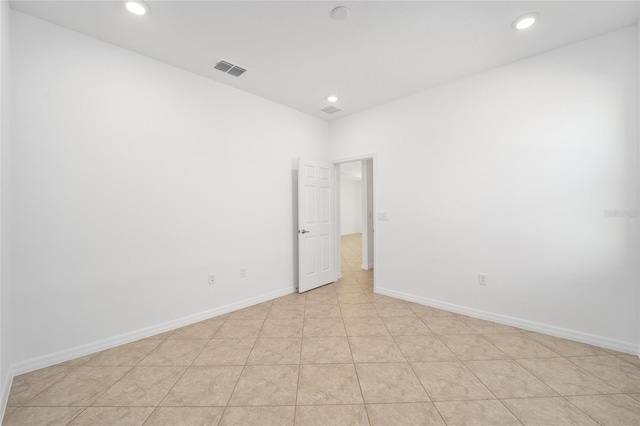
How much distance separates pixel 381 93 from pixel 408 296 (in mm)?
2852

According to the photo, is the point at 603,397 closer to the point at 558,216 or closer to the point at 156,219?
the point at 558,216

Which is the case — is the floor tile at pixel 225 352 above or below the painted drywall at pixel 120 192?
below

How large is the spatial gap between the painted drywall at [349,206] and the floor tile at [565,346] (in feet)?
29.8

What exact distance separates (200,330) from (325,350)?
4.59 feet

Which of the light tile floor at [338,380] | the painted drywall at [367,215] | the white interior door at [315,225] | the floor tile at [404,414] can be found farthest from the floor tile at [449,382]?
the painted drywall at [367,215]

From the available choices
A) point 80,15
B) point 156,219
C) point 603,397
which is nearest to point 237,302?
point 156,219

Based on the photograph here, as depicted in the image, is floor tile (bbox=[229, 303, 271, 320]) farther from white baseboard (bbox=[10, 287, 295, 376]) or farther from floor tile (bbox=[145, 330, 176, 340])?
floor tile (bbox=[145, 330, 176, 340])

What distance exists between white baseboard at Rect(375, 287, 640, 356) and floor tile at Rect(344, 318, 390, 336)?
0.87 meters

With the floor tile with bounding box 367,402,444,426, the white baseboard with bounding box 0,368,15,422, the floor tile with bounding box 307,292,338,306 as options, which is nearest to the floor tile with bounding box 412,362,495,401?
the floor tile with bounding box 367,402,444,426

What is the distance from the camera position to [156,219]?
2588mm

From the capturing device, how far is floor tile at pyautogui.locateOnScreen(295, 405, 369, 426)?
1.47 meters

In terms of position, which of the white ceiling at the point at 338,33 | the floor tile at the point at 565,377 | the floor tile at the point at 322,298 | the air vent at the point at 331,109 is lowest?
the floor tile at the point at 565,377

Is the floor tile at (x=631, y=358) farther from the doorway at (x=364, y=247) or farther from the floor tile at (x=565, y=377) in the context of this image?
the doorway at (x=364, y=247)

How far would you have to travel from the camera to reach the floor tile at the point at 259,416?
1473mm
